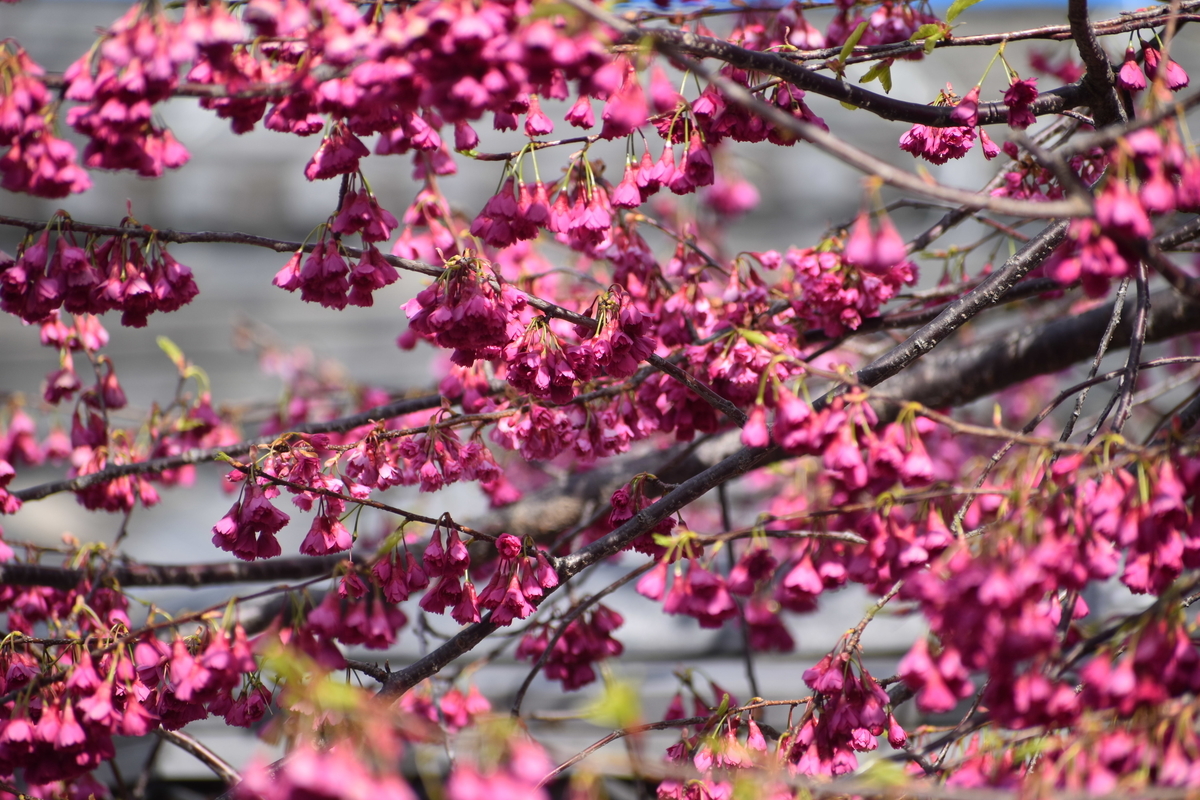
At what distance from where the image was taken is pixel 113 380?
2492 mm

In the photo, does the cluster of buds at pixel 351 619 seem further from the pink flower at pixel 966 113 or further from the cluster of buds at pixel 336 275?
the pink flower at pixel 966 113

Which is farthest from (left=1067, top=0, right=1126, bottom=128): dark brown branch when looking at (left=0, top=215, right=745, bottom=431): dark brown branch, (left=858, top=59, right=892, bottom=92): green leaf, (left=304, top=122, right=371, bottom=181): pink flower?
(left=304, top=122, right=371, bottom=181): pink flower

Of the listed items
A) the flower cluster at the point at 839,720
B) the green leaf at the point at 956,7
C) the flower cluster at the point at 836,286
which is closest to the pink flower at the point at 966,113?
the green leaf at the point at 956,7

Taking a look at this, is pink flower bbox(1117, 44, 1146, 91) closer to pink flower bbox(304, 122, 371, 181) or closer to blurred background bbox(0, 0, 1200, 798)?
pink flower bbox(304, 122, 371, 181)

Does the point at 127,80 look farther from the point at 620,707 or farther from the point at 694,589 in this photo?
the point at 694,589

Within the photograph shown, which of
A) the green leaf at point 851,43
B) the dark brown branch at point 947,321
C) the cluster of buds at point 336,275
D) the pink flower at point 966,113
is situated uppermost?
the green leaf at point 851,43

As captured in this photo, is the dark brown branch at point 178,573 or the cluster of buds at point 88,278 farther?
the dark brown branch at point 178,573

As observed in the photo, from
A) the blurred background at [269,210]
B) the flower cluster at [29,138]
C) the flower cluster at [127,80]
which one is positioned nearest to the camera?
the flower cluster at [127,80]

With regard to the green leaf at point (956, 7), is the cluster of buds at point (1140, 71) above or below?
below

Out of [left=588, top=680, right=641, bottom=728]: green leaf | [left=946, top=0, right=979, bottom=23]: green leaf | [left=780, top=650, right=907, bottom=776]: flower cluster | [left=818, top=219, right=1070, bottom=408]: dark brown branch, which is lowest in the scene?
[left=588, top=680, right=641, bottom=728]: green leaf

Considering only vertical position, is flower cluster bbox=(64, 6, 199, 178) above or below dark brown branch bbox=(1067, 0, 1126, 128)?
below

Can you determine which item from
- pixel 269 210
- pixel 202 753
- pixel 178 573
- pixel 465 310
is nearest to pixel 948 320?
pixel 465 310

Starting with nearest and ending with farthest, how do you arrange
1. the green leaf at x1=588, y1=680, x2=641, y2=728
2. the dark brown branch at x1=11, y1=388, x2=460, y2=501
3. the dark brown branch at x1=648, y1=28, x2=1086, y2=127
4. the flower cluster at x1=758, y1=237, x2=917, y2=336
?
the green leaf at x1=588, y1=680, x2=641, y2=728 < the dark brown branch at x1=648, y1=28, x2=1086, y2=127 < the flower cluster at x1=758, y1=237, x2=917, y2=336 < the dark brown branch at x1=11, y1=388, x2=460, y2=501

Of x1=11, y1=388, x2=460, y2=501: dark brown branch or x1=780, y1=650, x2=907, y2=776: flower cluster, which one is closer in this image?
x1=780, y1=650, x2=907, y2=776: flower cluster
